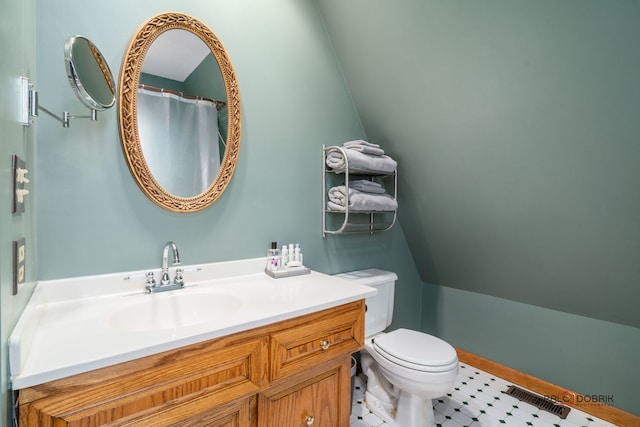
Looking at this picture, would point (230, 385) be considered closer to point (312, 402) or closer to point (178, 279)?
point (312, 402)

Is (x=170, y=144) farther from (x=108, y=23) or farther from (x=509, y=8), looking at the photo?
(x=509, y=8)

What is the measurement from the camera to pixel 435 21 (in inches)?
56.5

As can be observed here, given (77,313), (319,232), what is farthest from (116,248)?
(319,232)

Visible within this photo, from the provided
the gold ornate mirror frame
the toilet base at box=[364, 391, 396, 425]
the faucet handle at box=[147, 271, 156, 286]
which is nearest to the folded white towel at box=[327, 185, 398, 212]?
the gold ornate mirror frame

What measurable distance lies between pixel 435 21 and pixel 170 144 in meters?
1.31

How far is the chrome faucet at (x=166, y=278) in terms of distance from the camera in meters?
1.25

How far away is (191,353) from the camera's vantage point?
86 cm

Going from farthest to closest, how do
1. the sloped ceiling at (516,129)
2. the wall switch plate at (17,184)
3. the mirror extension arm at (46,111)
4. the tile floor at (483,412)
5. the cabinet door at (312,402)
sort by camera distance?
the tile floor at (483,412) < the sloped ceiling at (516,129) < the cabinet door at (312,402) < the mirror extension arm at (46,111) < the wall switch plate at (17,184)

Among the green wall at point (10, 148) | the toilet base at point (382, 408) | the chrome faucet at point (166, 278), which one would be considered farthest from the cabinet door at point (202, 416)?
the toilet base at point (382, 408)

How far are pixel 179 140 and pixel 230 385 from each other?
1.00 metres

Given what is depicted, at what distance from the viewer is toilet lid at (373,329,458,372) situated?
149 cm

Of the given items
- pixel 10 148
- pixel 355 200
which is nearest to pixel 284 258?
pixel 355 200

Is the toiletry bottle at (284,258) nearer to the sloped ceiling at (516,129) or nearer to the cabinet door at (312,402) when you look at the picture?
the cabinet door at (312,402)

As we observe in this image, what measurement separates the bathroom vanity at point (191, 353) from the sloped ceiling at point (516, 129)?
1000 millimetres
